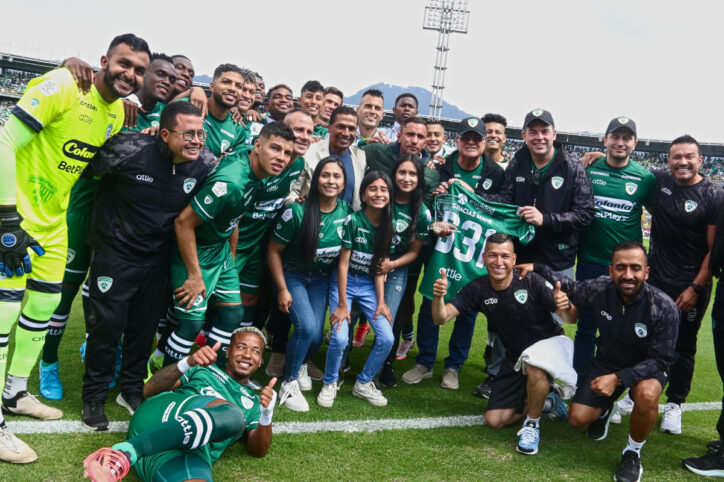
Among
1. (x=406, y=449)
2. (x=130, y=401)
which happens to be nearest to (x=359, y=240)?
(x=406, y=449)

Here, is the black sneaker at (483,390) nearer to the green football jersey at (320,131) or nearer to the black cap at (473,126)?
the black cap at (473,126)

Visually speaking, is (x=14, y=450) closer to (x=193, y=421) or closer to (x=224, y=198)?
(x=193, y=421)

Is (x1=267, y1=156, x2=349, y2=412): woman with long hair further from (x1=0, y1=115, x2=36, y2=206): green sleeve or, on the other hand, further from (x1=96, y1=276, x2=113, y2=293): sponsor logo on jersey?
(x1=0, y1=115, x2=36, y2=206): green sleeve

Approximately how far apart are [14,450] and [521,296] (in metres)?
3.64

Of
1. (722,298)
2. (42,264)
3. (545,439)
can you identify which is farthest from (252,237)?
(722,298)

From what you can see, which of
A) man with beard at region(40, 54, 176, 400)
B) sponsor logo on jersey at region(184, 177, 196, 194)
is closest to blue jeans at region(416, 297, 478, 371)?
sponsor logo on jersey at region(184, 177, 196, 194)

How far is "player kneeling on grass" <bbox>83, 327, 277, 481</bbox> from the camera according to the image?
2820 mm

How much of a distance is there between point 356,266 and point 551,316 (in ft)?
5.53

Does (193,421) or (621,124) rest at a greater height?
(621,124)

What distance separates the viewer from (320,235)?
4602 millimetres

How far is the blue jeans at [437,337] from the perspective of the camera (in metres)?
5.36

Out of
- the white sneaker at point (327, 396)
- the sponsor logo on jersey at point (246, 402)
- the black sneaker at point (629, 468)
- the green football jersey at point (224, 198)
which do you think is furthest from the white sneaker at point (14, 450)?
the black sneaker at point (629, 468)

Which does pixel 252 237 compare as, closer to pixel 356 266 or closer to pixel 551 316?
pixel 356 266

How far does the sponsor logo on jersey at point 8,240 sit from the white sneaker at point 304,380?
244 cm
